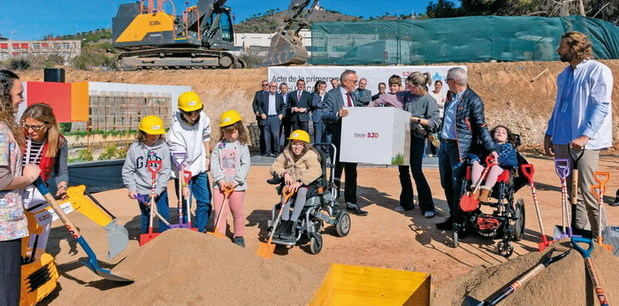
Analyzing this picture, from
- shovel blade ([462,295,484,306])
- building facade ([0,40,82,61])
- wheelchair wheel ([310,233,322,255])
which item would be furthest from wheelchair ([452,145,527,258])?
building facade ([0,40,82,61])

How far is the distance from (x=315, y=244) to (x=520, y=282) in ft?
8.00

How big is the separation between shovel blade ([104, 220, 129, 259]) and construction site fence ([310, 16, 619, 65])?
16.9 meters

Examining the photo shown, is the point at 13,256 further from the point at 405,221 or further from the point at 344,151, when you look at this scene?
the point at 405,221

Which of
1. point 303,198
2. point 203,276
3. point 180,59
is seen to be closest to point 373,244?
point 303,198

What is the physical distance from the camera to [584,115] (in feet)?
16.3

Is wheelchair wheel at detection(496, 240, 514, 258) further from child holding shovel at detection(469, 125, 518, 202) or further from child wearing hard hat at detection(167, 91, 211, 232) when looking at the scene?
child wearing hard hat at detection(167, 91, 211, 232)

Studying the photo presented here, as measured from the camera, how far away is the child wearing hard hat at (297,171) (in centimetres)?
551

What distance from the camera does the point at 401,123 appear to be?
21.3 feet

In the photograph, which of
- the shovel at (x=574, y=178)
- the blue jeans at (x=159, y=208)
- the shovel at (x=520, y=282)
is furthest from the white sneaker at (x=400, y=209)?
the shovel at (x=520, y=282)

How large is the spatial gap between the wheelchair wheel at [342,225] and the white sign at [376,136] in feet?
2.55

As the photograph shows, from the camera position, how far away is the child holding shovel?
18.1ft

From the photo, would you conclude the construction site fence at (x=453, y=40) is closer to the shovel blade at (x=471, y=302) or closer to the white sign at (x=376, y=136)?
the white sign at (x=376, y=136)

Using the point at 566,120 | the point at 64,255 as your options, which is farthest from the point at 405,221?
the point at 64,255

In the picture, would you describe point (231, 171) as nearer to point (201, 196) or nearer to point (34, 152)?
point (201, 196)
